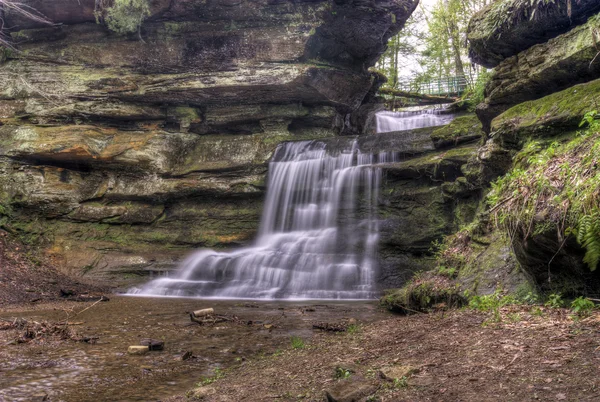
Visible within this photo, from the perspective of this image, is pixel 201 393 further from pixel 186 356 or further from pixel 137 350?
pixel 137 350

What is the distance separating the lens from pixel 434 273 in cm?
811

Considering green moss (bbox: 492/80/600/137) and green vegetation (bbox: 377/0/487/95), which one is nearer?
green moss (bbox: 492/80/600/137)

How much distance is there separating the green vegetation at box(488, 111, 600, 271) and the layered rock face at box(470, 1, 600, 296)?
2 centimetres

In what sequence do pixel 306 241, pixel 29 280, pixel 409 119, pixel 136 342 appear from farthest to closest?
pixel 409 119, pixel 306 241, pixel 29 280, pixel 136 342

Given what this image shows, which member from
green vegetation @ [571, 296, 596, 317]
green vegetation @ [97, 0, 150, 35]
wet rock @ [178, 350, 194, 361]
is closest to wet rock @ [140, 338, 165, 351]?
wet rock @ [178, 350, 194, 361]

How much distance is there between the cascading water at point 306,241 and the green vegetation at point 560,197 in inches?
247

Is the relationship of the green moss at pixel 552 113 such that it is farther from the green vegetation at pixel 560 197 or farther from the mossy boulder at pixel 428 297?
the mossy boulder at pixel 428 297

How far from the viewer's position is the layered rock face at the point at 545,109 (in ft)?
14.9

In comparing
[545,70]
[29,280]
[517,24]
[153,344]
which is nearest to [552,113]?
[545,70]

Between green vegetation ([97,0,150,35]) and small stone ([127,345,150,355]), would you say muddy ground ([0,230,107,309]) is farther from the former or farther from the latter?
green vegetation ([97,0,150,35])

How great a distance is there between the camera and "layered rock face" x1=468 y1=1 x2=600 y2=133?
24.5ft

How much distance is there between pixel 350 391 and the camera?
123 inches

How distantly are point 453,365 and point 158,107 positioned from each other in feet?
49.4

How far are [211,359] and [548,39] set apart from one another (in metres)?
8.14
